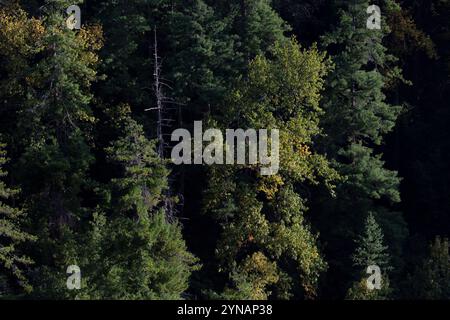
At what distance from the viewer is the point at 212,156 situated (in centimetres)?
3575

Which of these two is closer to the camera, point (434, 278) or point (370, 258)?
Answer: point (434, 278)

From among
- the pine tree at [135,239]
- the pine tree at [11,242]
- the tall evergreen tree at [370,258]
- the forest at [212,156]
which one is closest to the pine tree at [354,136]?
the forest at [212,156]

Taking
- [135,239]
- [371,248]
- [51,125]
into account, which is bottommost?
[371,248]

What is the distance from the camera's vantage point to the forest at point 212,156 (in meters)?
34.2

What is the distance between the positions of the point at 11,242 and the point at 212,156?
28.2ft

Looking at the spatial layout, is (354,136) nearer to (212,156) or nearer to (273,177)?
(273,177)

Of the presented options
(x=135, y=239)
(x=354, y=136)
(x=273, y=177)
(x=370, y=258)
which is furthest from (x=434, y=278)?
(x=135, y=239)

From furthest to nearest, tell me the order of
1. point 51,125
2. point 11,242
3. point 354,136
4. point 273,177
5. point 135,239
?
point 354,136, point 51,125, point 11,242, point 273,177, point 135,239

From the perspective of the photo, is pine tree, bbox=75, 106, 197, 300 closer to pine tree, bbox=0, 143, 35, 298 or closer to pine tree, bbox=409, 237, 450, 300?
pine tree, bbox=0, 143, 35, 298

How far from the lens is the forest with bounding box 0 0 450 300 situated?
1346 inches

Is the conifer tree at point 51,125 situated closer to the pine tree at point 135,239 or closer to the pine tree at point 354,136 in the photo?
the pine tree at point 135,239

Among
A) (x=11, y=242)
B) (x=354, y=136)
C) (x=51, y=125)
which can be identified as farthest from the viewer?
(x=354, y=136)

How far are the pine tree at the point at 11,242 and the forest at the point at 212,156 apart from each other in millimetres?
94

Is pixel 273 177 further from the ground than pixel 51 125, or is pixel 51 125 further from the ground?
pixel 51 125
